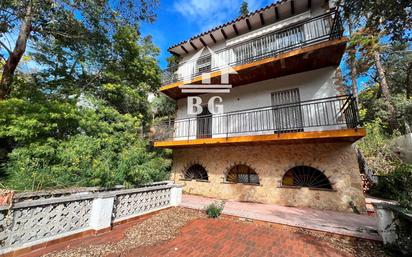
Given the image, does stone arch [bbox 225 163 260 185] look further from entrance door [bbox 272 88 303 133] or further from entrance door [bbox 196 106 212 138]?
entrance door [bbox 196 106 212 138]

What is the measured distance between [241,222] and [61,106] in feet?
25.5

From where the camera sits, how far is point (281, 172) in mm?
7332

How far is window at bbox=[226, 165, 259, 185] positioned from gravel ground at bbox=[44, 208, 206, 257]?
285 cm

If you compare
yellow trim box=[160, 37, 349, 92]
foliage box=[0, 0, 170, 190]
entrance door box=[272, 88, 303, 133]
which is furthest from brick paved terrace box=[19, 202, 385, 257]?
yellow trim box=[160, 37, 349, 92]

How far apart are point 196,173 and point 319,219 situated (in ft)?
19.3

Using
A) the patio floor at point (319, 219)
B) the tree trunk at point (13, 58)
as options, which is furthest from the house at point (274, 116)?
the tree trunk at point (13, 58)

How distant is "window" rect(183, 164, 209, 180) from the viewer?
9.33 m

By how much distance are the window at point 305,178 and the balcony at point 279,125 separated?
4.51 ft

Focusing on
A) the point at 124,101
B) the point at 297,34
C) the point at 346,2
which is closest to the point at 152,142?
the point at 124,101

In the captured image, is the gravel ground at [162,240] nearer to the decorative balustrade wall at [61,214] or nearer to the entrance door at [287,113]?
the decorative balustrade wall at [61,214]

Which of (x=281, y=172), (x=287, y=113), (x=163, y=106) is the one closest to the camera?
(x=281, y=172)

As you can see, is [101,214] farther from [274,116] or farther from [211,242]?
[274,116]

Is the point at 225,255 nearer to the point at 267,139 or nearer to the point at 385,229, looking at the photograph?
the point at 385,229

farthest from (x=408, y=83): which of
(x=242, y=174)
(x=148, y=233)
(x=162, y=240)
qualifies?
(x=148, y=233)
